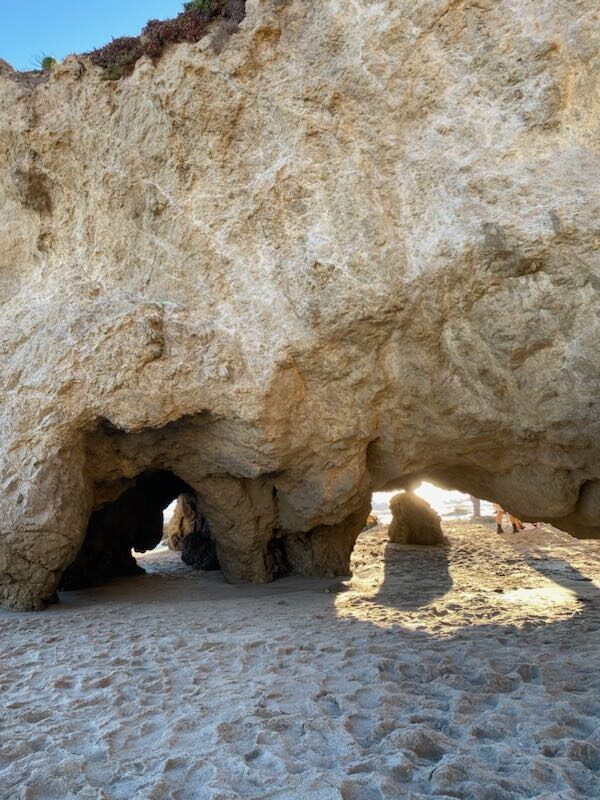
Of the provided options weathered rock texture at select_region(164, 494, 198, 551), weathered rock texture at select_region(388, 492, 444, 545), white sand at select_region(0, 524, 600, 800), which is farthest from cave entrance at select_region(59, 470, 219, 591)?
weathered rock texture at select_region(388, 492, 444, 545)

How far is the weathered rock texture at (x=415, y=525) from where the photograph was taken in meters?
15.5

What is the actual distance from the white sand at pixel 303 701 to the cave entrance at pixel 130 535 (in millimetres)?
3342

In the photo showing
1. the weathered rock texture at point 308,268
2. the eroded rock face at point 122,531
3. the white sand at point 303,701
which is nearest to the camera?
the white sand at point 303,701

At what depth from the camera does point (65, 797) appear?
2928mm

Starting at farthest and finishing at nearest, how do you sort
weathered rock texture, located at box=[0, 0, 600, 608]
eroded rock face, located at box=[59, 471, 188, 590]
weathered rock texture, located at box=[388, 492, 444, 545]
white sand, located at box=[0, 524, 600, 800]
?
weathered rock texture, located at box=[388, 492, 444, 545] → eroded rock face, located at box=[59, 471, 188, 590] → weathered rock texture, located at box=[0, 0, 600, 608] → white sand, located at box=[0, 524, 600, 800]

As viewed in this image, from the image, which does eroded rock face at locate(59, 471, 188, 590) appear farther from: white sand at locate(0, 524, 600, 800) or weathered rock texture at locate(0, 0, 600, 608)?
white sand at locate(0, 524, 600, 800)

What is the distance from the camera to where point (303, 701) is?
13.5 ft

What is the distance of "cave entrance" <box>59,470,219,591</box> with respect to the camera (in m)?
11.1

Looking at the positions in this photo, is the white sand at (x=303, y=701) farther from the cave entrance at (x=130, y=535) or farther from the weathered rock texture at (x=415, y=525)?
the weathered rock texture at (x=415, y=525)

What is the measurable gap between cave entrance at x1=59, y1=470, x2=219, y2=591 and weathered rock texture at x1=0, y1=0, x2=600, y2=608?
2100 mm

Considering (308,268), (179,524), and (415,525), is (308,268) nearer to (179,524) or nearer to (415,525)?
(415,525)

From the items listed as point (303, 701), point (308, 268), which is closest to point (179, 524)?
point (308, 268)

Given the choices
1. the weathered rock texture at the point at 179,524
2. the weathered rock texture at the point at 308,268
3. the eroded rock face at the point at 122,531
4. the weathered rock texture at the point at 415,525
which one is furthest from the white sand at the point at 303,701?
the weathered rock texture at the point at 179,524

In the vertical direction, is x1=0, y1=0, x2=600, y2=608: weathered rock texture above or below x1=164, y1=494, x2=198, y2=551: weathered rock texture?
above
